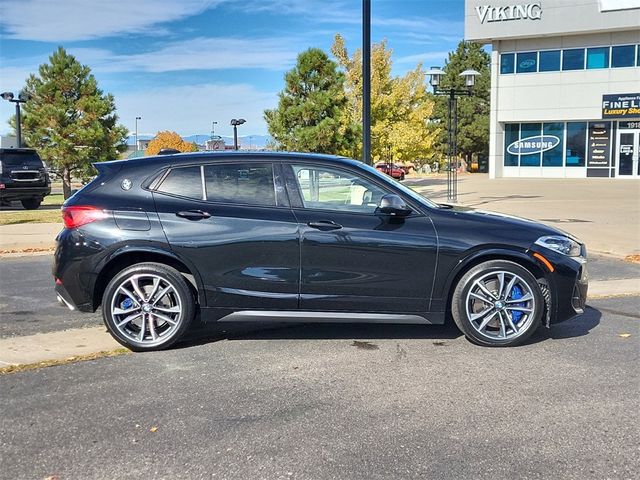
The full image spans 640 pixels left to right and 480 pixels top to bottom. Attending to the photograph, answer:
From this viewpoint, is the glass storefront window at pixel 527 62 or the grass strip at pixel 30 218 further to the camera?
the glass storefront window at pixel 527 62

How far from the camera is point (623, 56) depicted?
3597 centimetres

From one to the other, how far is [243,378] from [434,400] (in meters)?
1.37

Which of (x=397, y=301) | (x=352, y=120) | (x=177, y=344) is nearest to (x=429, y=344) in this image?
(x=397, y=301)

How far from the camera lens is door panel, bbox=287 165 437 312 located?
5.11 metres

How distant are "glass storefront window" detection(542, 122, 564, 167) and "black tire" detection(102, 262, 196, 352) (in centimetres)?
3691

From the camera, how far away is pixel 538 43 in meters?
37.7

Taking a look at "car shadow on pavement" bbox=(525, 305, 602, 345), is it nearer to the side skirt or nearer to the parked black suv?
the side skirt

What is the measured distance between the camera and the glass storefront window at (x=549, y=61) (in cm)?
3738

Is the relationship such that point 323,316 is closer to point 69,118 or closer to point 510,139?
point 69,118

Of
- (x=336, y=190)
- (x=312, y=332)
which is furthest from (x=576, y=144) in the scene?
(x=336, y=190)

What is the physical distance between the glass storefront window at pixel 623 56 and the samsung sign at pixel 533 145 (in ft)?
17.4

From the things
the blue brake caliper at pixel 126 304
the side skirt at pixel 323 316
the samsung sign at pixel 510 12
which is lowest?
the side skirt at pixel 323 316

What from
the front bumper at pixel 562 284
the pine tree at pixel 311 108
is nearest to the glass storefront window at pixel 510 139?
the pine tree at pixel 311 108

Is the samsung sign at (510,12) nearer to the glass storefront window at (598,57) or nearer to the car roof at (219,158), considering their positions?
the glass storefront window at (598,57)
